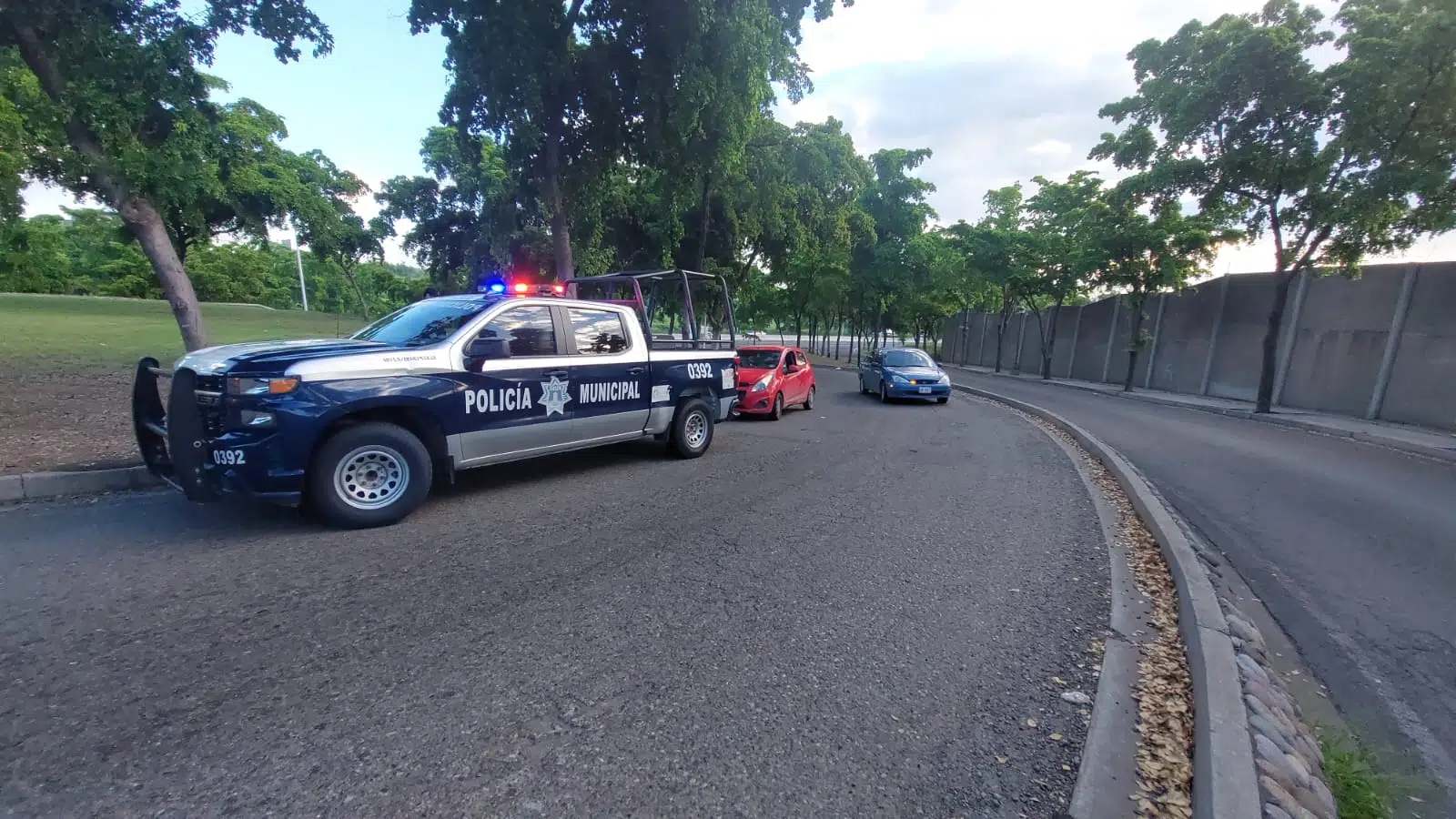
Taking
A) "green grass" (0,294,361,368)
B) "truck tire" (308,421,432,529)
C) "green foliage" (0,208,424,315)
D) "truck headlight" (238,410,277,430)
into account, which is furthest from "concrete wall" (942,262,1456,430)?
"green foliage" (0,208,424,315)

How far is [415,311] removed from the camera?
6246mm

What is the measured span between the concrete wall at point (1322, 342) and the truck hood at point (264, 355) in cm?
2120

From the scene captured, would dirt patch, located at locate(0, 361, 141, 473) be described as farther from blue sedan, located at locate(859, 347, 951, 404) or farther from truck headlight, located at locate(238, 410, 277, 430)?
blue sedan, located at locate(859, 347, 951, 404)

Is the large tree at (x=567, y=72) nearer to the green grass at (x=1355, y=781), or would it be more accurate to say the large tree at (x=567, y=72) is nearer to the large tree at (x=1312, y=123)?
the large tree at (x=1312, y=123)

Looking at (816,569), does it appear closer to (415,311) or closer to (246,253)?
(415,311)

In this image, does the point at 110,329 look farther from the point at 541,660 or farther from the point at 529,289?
the point at 541,660

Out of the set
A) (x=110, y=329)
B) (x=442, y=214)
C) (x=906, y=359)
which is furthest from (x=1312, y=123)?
(x=110, y=329)

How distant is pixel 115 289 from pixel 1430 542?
79.9 meters

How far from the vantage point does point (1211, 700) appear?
287 centimetres

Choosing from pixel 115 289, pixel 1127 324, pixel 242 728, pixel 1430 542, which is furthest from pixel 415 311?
pixel 115 289

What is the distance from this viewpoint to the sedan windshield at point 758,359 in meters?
13.3

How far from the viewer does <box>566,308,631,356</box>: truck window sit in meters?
6.61

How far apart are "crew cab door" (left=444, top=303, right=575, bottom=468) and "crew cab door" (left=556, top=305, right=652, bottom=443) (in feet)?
0.50

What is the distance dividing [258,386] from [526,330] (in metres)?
2.24
